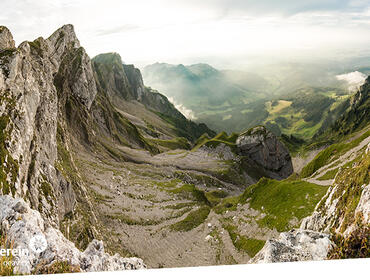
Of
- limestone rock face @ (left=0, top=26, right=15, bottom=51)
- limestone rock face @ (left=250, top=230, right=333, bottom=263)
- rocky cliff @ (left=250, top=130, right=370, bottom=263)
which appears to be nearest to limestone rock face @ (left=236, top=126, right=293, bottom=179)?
rocky cliff @ (left=250, top=130, right=370, bottom=263)

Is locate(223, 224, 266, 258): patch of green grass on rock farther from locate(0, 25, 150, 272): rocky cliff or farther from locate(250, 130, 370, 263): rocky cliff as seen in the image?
locate(0, 25, 150, 272): rocky cliff

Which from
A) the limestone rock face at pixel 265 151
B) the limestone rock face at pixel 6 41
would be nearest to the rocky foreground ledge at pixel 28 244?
the limestone rock face at pixel 6 41

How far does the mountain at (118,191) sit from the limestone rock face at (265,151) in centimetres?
271

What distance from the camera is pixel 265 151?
106 m

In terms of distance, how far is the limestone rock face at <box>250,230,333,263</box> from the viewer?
10922 mm

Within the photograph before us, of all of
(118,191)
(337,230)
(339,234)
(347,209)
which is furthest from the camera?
(118,191)

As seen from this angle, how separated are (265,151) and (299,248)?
325ft

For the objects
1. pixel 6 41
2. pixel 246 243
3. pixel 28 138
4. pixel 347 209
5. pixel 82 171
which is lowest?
pixel 246 243

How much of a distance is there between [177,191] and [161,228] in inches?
694

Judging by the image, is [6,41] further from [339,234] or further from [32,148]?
[339,234]

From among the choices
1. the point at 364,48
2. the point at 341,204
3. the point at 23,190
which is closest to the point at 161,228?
the point at 23,190

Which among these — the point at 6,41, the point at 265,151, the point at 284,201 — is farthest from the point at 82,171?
the point at 265,151

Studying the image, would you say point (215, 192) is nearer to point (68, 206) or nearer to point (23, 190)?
point (68, 206)

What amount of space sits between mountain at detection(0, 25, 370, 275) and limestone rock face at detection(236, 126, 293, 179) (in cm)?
271
